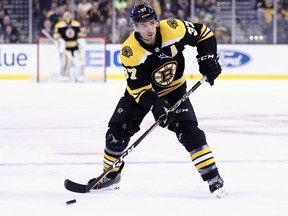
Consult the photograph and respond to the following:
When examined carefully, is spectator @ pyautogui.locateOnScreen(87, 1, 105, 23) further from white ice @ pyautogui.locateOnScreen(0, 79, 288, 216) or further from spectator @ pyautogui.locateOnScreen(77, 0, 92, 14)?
white ice @ pyautogui.locateOnScreen(0, 79, 288, 216)

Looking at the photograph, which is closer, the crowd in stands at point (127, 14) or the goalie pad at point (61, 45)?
the goalie pad at point (61, 45)

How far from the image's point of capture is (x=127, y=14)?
12578 millimetres

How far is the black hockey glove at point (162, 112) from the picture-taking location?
142 inches

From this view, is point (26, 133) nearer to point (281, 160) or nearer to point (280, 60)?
point (281, 160)

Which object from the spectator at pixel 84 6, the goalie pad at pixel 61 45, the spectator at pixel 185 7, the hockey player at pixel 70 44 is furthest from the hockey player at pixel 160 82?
the spectator at pixel 84 6

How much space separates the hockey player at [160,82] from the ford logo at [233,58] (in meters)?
8.64

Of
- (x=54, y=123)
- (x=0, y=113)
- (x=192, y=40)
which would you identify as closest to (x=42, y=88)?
(x=0, y=113)

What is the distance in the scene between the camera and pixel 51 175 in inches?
169

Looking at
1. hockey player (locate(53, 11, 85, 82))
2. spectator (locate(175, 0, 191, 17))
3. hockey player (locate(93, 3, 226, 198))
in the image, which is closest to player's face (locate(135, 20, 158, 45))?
hockey player (locate(93, 3, 226, 198))

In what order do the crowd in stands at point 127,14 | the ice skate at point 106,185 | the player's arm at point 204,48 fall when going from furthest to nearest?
the crowd in stands at point 127,14 < the ice skate at point 106,185 < the player's arm at point 204,48

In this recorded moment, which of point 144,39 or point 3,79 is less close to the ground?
point 144,39

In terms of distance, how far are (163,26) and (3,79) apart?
8645 mm

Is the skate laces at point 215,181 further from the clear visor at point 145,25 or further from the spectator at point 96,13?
the spectator at point 96,13

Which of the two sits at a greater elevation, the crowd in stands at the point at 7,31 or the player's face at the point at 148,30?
the player's face at the point at 148,30
